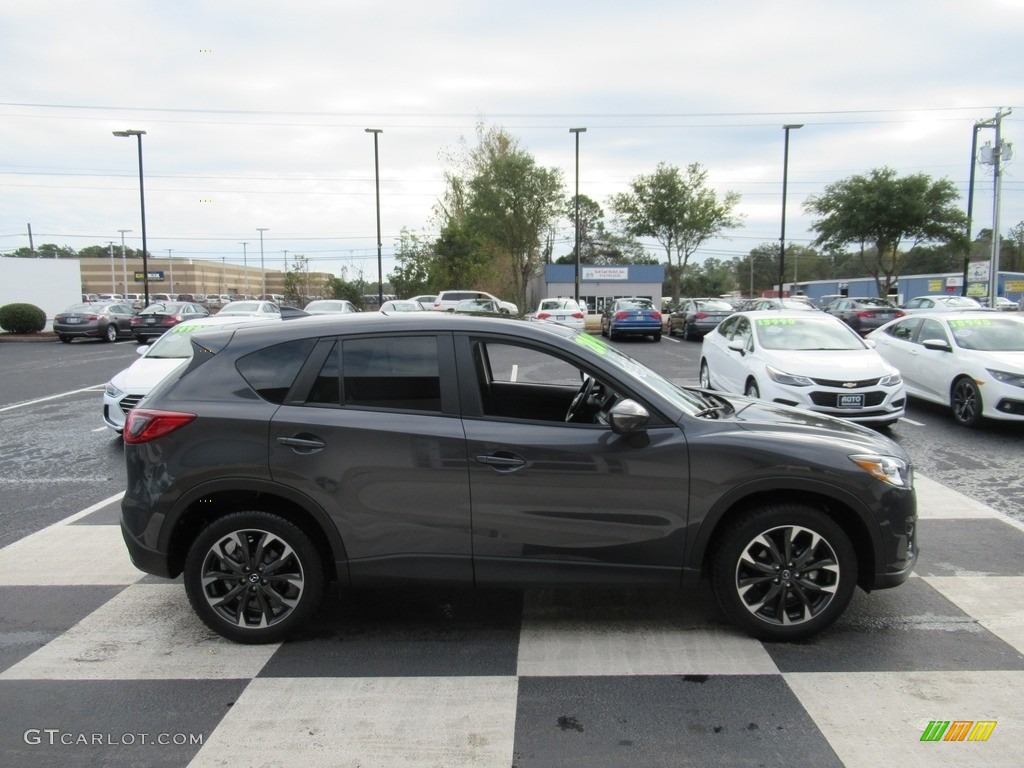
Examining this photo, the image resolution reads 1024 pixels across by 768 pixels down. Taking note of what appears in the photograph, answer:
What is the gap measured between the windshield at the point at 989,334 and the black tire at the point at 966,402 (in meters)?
0.57

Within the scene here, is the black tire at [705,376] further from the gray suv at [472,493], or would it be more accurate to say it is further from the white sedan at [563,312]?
the white sedan at [563,312]

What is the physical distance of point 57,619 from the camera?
4266mm

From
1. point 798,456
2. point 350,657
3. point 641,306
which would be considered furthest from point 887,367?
point 641,306

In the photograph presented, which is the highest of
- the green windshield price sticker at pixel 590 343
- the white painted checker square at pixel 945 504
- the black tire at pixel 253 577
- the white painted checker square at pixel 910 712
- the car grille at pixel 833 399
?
the green windshield price sticker at pixel 590 343

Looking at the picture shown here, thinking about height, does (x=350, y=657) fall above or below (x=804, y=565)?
below

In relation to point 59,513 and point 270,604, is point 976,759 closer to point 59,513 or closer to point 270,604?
point 270,604

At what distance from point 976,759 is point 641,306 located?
2494 cm

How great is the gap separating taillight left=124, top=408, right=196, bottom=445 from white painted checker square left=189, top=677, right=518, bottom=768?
1.34 metres

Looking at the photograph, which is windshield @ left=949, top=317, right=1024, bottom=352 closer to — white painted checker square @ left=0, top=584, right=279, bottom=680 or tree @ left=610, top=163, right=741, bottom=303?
white painted checker square @ left=0, top=584, right=279, bottom=680

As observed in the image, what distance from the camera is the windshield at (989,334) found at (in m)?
9.88

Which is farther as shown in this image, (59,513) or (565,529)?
(59,513)

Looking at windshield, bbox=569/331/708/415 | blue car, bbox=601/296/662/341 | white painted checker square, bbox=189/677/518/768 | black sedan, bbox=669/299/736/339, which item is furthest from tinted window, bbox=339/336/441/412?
blue car, bbox=601/296/662/341

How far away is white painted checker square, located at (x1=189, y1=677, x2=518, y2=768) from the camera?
292 cm

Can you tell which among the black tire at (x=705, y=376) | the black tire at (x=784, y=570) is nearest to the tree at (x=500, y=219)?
the black tire at (x=705, y=376)
